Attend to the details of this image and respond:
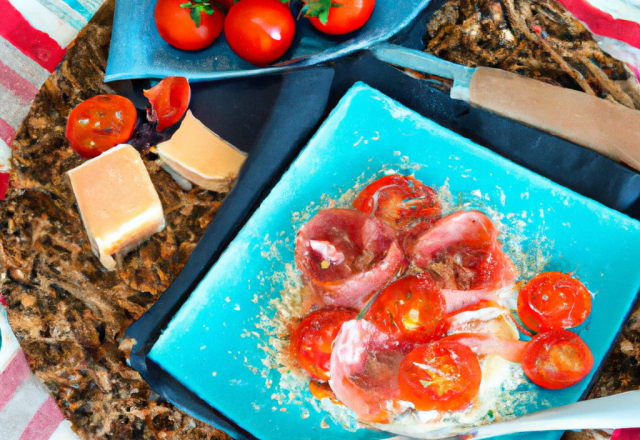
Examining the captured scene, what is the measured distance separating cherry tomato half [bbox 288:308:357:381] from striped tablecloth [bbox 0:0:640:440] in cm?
38

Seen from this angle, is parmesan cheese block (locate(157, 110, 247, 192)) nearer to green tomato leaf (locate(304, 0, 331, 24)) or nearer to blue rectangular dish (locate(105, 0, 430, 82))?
blue rectangular dish (locate(105, 0, 430, 82))

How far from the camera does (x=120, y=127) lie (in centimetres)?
64

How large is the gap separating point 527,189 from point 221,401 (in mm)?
479

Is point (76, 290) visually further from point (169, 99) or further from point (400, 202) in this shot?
point (400, 202)

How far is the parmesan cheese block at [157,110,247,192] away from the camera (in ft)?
2.05

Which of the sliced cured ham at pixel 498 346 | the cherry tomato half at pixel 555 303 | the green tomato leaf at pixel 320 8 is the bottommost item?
the sliced cured ham at pixel 498 346

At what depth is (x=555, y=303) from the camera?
0.56 metres

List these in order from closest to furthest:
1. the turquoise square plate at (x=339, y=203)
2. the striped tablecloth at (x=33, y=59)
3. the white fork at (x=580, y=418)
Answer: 1. the white fork at (x=580, y=418)
2. the turquoise square plate at (x=339, y=203)
3. the striped tablecloth at (x=33, y=59)

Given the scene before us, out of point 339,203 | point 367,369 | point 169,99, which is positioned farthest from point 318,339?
point 169,99

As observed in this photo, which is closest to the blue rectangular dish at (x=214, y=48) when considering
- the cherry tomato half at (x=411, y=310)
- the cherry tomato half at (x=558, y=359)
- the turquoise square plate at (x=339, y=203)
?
the turquoise square plate at (x=339, y=203)

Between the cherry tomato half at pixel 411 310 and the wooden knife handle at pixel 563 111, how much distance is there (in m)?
0.26

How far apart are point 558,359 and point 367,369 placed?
23cm

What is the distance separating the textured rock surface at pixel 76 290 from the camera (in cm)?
61

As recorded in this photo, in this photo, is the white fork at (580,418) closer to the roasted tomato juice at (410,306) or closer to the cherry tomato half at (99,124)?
the roasted tomato juice at (410,306)
